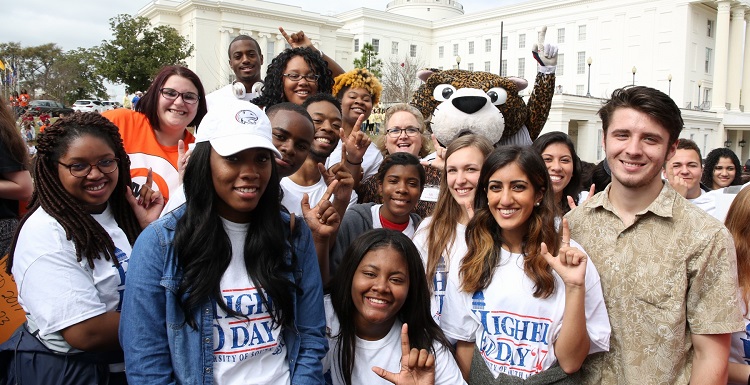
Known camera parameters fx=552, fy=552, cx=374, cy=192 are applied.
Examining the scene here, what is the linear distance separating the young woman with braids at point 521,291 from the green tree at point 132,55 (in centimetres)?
3417

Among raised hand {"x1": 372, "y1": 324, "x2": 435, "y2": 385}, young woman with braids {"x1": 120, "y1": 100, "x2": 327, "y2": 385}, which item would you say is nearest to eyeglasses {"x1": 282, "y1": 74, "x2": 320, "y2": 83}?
young woman with braids {"x1": 120, "y1": 100, "x2": 327, "y2": 385}

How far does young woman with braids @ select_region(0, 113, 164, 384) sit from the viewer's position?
2342 millimetres

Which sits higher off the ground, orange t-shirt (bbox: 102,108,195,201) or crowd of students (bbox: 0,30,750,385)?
orange t-shirt (bbox: 102,108,195,201)

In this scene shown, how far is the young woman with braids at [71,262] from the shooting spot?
7.68 ft

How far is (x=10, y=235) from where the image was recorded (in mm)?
3338

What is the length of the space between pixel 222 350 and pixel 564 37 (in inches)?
2584

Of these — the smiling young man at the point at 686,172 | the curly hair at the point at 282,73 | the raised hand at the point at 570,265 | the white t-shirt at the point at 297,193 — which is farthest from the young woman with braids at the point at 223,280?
the smiling young man at the point at 686,172

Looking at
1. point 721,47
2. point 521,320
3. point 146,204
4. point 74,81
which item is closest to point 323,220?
point 146,204

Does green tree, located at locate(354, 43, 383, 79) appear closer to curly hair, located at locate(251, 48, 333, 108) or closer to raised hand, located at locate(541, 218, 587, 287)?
curly hair, located at locate(251, 48, 333, 108)

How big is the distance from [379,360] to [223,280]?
2.99 ft

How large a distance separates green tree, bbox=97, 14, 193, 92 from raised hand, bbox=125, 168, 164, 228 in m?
33.2

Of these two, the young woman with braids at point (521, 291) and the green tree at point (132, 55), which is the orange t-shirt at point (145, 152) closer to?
the young woman with braids at point (521, 291)

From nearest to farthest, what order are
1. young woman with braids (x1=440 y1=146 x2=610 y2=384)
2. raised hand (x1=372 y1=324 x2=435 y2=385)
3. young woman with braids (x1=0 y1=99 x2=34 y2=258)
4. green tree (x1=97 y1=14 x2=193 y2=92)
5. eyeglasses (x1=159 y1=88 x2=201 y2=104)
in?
raised hand (x1=372 y1=324 x2=435 y2=385), young woman with braids (x1=440 y1=146 x2=610 y2=384), young woman with braids (x1=0 y1=99 x2=34 y2=258), eyeglasses (x1=159 y1=88 x2=201 y2=104), green tree (x1=97 y1=14 x2=193 y2=92)

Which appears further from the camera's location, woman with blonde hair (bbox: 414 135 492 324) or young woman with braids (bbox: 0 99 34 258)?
young woman with braids (bbox: 0 99 34 258)
